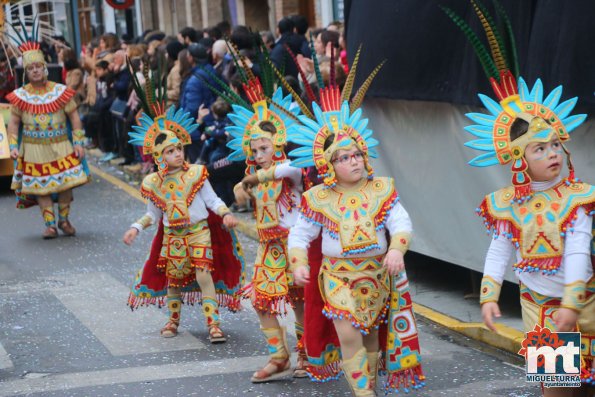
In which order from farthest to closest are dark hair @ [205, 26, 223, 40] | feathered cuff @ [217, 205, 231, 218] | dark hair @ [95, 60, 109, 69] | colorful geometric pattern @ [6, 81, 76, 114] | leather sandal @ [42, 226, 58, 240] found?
dark hair @ [95, 60, 109, 69] → dark hair @ [205, 26, 223, 40] → leather sandal @ [42, 226, 58, 240] → colorful geometric pattern @ [6, 81, 76, 114] → feathered cuff @ [217, 205, 231, 218]

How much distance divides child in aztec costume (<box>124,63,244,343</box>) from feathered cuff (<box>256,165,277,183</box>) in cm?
81

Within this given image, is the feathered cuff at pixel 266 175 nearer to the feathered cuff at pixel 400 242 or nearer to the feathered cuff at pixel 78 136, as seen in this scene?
the feathered cuff at pixel 400 242

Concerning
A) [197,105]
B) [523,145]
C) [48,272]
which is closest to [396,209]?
[523,145]

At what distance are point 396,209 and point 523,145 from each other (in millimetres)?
1040

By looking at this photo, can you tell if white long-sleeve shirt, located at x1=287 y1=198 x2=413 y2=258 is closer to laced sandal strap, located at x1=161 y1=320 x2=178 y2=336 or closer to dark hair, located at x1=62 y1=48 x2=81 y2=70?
laced sandal strap, located at x1=161 y1=320 x2=178 y2=336

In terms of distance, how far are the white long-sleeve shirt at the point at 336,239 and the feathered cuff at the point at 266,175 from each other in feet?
3.13

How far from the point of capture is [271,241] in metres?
7.13

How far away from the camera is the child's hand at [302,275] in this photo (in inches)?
235

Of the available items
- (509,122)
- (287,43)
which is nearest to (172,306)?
(509,122)

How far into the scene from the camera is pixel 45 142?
12625mm

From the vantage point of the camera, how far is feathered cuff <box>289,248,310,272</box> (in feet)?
19.9

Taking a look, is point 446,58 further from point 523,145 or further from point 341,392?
point 523,145

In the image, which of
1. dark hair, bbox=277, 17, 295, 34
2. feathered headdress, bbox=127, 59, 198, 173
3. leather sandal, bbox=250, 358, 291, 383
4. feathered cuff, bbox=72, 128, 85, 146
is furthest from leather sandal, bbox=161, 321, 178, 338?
dark hair, bbox=277, 17, 295, 34

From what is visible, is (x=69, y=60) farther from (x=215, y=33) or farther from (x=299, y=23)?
(x=299, y=23)
